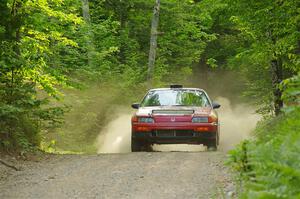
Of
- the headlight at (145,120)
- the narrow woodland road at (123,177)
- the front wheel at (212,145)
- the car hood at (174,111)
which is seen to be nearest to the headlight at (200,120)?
the car hood at (174,111)

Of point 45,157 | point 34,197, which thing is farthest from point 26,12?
point 34,197

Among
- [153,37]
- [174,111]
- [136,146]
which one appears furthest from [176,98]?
[153,37]

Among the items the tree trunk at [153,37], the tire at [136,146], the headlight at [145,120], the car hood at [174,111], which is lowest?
the tire at [136,146]

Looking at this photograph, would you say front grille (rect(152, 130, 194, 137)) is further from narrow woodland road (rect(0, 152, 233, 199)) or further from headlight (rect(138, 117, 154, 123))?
narrow woodland road (rect(0, 152, 233, 199))

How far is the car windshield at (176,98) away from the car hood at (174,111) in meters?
0.56

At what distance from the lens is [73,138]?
2016cm

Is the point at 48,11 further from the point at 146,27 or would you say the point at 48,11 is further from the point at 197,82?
the point at 197,82

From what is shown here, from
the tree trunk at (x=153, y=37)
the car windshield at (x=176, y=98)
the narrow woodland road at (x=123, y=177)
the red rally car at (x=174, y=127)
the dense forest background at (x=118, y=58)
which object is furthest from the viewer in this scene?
the tree trunk at (x=153, y=37)

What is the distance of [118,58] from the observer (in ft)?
97.3

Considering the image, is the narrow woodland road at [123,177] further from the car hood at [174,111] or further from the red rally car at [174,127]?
the car hood at [174,111]

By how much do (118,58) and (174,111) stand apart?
17.1 meters

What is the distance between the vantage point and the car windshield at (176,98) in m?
13.9

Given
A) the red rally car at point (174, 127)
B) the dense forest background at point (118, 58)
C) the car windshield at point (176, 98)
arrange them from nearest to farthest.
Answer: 1. the dense forest background at point (118, 58)
2. the red rally car at point (174, 127)
3. the car windshield at point (176, 98)

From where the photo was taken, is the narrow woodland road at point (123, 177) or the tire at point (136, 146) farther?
the tire at point (136, 146)
